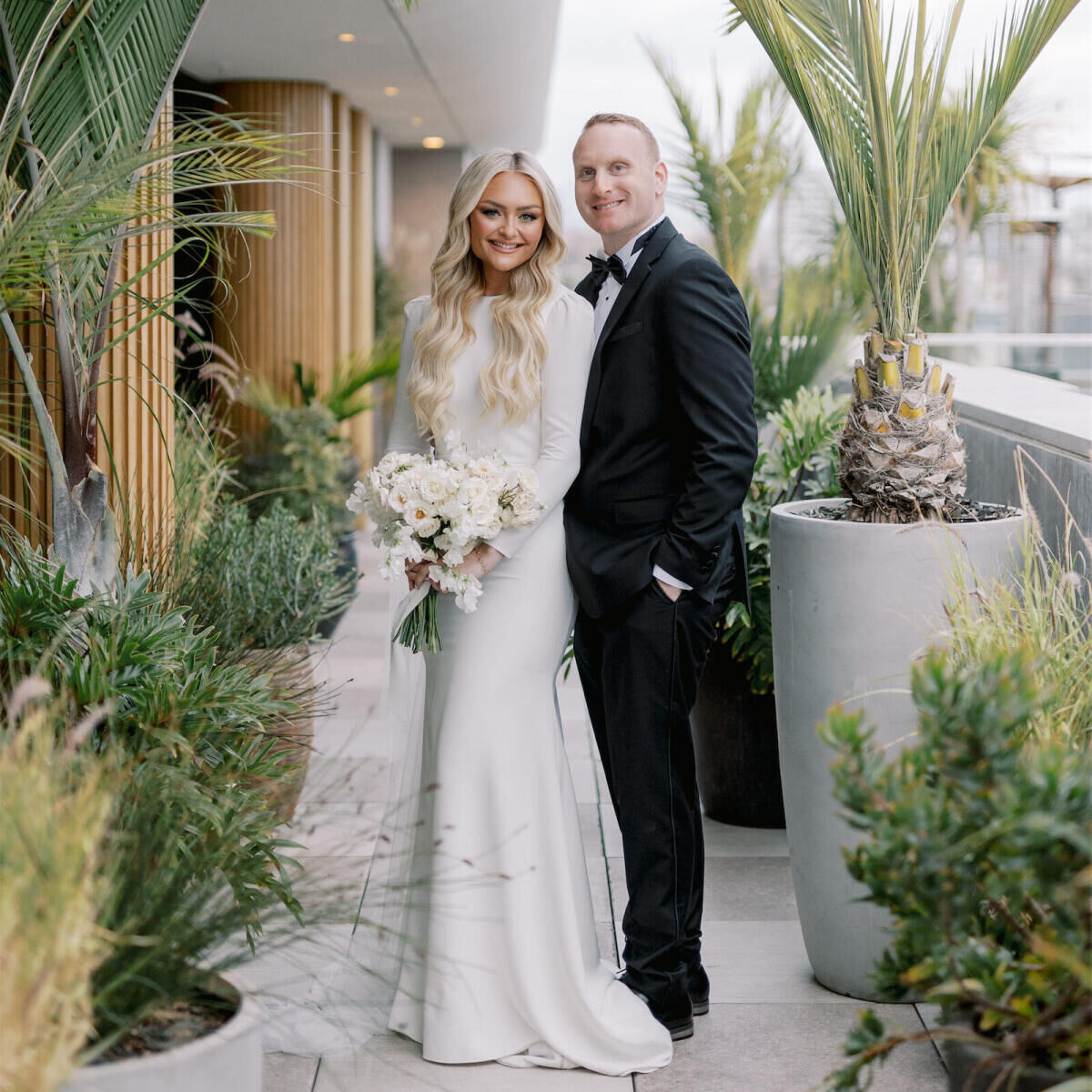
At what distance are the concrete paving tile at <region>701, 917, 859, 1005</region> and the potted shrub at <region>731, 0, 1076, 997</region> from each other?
0.07 metres

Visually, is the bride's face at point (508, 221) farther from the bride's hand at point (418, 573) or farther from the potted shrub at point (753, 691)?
the potted shrub at point (753, 691)

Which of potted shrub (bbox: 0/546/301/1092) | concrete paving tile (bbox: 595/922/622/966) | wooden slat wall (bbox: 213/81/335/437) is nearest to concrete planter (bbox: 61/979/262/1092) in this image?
potted shrub (bbox: 0/546/301/1092)

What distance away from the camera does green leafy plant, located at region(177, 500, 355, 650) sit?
4.11 m

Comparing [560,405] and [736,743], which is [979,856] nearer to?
[560,405]

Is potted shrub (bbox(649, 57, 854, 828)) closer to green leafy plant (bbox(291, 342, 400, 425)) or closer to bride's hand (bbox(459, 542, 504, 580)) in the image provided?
bride's hand (bbox(459, 542, 504, 580))

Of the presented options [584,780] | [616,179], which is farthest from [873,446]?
[584,780]

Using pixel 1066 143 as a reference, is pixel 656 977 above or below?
below

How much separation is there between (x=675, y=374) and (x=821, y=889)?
1.32 m

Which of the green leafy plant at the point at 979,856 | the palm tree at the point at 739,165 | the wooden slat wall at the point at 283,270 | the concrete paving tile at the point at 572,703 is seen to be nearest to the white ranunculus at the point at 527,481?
the green leafy plant at the point at 979,856

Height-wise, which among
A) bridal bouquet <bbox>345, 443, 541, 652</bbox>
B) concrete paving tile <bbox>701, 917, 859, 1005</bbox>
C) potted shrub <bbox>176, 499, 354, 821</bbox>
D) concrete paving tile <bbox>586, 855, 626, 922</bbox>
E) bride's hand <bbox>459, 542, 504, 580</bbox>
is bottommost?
concrete paving tile <bbox>586, 855, 626, 922</bbox>

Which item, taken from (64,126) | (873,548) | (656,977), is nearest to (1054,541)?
(873,548)

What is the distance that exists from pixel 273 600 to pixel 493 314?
1.92 metres

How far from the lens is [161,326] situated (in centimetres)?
427

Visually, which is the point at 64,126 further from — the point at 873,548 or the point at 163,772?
the point at 873,548
